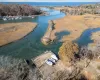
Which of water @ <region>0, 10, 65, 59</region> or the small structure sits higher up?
the small structure

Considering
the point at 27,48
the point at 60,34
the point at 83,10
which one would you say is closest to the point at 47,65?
the point at 27,48

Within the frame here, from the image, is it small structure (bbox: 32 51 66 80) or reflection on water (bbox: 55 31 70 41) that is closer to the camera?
small structure (bbox: 32 51 66 80)

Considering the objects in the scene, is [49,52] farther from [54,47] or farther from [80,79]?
[80,79]

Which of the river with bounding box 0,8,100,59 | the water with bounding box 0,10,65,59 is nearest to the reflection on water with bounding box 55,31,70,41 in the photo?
the river with bounding box 0,8,100,59

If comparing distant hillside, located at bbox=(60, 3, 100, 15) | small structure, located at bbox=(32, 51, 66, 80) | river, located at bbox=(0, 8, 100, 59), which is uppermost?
small structure, located at bbox=(32, 51, 66, 80)

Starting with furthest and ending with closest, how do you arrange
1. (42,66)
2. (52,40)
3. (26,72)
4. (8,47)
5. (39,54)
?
(52,40), (8,47), (39,54), (42,66), (26,72)

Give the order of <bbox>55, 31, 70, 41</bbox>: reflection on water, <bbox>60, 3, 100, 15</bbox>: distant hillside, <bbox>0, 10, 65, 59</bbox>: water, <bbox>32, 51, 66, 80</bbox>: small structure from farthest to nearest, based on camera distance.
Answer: <bbox>60, 3, 100, 15</bbox>: distant hillside, <bbox>55, 31, 70, 41</bbox>: reflection on water, <bbox>0, 10, 65, 59</bbox>: water, <bbox>32, 51, 66, 80</bbox>: small structure

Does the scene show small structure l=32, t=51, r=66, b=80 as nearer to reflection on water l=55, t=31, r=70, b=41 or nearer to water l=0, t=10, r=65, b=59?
water l=0, t=10, r=65, b=59

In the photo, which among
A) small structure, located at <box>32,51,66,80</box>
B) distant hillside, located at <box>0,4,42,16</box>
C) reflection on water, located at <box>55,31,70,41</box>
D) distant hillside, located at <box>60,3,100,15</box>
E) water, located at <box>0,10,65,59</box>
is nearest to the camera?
small structure, located at <box>32,51,66,80</box>

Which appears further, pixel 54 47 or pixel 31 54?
pixel 54 47

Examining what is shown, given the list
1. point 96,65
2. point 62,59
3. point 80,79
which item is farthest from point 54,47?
point 80,79

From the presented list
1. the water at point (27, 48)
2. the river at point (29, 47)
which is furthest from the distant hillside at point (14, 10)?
the water at point (27, 48)
